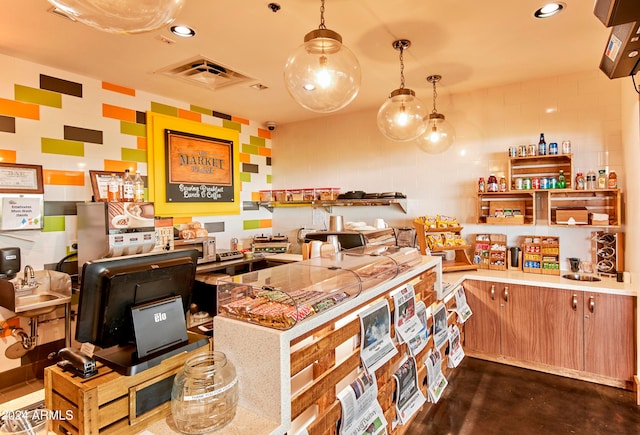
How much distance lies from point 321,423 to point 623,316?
2826mm

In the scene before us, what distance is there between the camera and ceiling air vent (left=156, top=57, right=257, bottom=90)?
10.4ft

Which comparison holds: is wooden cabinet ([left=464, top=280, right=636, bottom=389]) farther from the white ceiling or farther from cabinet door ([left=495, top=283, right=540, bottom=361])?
the white ceiling

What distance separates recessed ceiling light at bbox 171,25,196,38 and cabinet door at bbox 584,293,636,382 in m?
3.71

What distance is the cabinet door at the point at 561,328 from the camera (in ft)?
10.0

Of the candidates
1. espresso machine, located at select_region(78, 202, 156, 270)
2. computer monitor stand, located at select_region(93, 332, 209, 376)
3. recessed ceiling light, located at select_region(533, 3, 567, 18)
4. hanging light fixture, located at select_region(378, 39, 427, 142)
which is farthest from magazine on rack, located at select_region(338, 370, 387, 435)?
recessed ceiling light, located at select_region(533, 3, 567, 18)

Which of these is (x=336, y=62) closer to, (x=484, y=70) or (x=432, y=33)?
(x=432, y=33)

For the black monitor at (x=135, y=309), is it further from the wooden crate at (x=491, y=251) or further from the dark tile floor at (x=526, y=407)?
the wooden crate at (x=491, y=251)

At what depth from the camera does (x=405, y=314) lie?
78.4 inches

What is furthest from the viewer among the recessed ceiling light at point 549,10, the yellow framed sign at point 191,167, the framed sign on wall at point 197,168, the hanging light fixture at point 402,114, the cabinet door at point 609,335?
the framed sign on wall at point 197,168

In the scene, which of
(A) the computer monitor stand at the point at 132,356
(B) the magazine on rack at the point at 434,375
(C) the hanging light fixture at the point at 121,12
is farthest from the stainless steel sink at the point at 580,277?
(C) the hanging light fixture at the point at 121,12

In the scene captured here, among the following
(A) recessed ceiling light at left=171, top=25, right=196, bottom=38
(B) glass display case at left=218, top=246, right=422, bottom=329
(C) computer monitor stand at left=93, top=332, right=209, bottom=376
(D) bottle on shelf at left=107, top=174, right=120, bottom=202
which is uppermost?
(A) recessed ceiling light at left=171, top=25, right=196, bottom=38

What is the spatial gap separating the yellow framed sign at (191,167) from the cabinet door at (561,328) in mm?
3664

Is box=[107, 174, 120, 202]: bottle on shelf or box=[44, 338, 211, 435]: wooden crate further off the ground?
box=[107, 174, 120, 202]: bottle on shelf

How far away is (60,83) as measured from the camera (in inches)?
125
